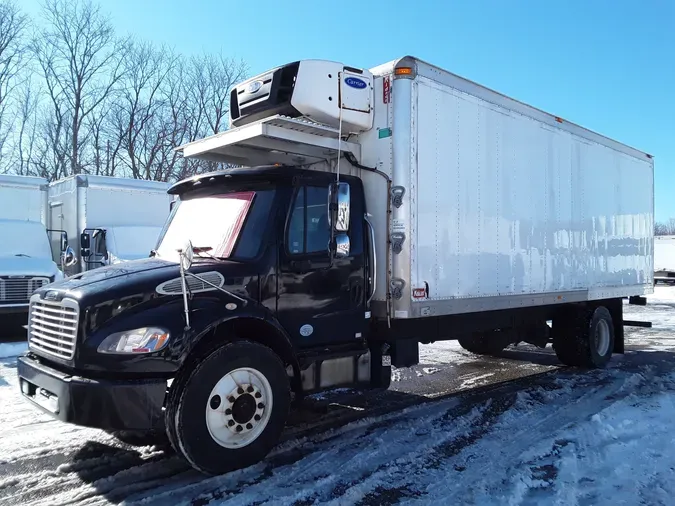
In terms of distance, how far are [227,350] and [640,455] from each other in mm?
3570

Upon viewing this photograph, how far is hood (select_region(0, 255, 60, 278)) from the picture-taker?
10586 millimetres

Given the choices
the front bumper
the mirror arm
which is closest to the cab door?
the mirror arm

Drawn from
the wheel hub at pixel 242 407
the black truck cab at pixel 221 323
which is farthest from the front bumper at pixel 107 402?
the wheel hub at pixel 242 407

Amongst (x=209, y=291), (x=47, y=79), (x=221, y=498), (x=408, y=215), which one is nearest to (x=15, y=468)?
(x=221, y=498)

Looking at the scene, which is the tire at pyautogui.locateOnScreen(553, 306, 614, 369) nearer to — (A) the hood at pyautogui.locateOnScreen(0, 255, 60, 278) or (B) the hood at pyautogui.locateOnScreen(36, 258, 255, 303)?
(B) the hood at pyautogui.locateOnScreen(36, 258, 255, 303)

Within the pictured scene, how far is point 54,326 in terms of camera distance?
429 cm

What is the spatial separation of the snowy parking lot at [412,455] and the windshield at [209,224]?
71.2 inches

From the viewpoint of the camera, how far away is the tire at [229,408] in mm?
4051

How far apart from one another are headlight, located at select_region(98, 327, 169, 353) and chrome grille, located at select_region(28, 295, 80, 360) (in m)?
0.27

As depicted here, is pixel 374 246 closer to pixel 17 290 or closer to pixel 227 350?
pixel 227 350

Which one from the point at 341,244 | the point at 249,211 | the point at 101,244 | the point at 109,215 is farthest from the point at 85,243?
the point at 341,244

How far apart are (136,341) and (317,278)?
1.72m

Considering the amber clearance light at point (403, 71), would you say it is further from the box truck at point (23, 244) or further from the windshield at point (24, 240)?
the windshield at point (24, 240)

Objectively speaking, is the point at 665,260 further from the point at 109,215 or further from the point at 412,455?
the point at 412,455
